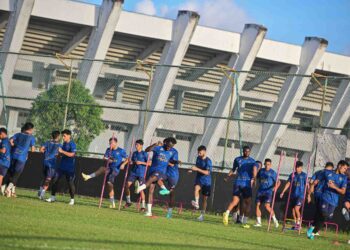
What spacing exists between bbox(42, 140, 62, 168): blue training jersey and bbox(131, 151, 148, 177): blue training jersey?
255 cm

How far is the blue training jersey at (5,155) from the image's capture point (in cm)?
2578

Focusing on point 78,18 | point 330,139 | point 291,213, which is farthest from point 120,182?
point 78,18

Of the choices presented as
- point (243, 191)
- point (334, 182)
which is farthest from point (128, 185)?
point (334, 182)

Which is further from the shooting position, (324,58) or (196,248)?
(324,58)

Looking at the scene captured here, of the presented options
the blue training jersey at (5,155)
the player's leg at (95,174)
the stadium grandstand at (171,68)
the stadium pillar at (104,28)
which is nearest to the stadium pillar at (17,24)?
the stadium grandstand at (171,68)

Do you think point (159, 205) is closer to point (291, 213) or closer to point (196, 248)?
point (291, 213)

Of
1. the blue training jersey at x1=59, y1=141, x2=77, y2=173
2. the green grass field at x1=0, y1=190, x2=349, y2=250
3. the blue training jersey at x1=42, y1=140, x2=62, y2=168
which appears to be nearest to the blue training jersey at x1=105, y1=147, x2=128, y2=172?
the blue training jersey at x1=42, y1=140, x2=62, y2=168

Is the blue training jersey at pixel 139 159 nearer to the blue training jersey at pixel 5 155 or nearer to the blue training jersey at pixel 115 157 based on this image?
the blue training jersey at pixel 115 157

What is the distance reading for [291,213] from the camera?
30328mm

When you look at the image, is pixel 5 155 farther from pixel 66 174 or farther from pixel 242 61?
pixel 242 61

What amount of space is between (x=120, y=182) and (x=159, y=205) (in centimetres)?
174

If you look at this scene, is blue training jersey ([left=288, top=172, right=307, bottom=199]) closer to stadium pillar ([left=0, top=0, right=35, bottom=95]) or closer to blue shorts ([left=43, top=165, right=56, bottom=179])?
blue shorts ([left=43, top=165, right=56, bottom=179])

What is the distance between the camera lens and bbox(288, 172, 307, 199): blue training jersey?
27828 mm

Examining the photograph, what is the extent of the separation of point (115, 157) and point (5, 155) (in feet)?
14.3
